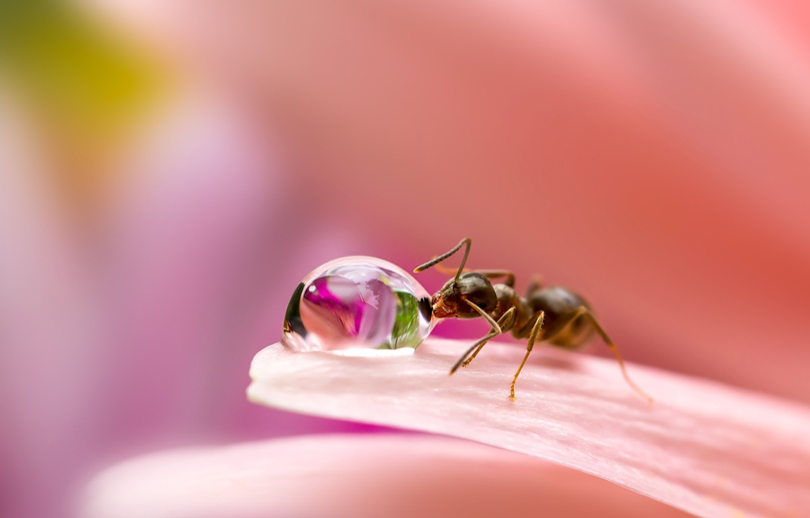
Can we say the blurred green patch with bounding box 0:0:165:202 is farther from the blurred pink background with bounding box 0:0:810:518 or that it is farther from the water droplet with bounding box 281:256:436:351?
the water droplet with bounding box 281:256:436:351

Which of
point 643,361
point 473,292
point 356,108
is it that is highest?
point 356,108

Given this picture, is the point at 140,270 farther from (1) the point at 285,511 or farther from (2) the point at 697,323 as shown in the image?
(2) the point at 697,323

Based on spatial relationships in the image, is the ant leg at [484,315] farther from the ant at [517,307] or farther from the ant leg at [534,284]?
the ant leg at [534,284]

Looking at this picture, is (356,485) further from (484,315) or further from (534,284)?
(534,284)

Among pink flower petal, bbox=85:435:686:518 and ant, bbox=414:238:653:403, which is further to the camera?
ant, bbox=414:238:653:403

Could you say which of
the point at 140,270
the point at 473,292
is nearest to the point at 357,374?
the point at 473,292

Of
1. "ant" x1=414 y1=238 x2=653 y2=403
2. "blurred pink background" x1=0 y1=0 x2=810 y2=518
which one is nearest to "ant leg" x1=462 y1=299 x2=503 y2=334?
"ant" x1=414 y1=238 x2=653 y2=403
